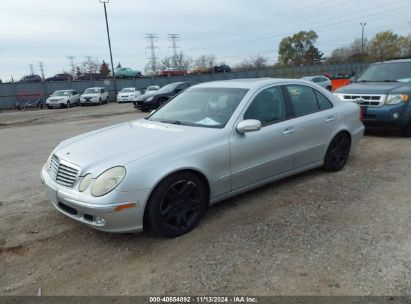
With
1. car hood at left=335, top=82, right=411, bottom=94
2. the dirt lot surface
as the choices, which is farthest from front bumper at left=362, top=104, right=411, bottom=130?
the dirt lot surface

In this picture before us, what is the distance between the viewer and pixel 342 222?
153 inches

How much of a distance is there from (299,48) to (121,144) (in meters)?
104

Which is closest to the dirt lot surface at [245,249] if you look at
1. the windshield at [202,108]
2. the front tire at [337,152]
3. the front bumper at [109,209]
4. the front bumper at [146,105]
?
the front bumper at [109,209]

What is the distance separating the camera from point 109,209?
10.7ft

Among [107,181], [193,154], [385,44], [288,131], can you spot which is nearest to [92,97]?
[288,131]

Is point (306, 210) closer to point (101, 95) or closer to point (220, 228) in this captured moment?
point (220, 228)

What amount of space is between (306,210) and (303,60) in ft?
330

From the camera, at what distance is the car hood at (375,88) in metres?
7.94

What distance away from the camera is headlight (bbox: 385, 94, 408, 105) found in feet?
25.5

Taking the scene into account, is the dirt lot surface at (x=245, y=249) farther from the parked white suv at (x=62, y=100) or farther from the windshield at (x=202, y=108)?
the parked white suv at (x=62, y=100)

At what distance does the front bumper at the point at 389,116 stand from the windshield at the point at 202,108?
4710 millimetres

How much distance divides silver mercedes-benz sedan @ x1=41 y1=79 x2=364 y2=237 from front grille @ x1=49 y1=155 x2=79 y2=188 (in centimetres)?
1

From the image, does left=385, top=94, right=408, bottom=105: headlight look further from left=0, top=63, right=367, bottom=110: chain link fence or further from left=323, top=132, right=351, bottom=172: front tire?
left=0, top=63, right=367, bottom=110: chain link fence

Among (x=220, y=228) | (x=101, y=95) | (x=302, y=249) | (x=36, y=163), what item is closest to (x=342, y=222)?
(x=302, y=249)
